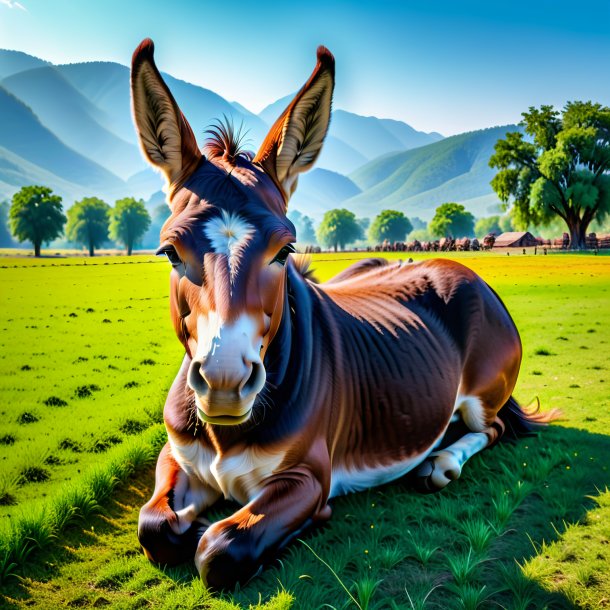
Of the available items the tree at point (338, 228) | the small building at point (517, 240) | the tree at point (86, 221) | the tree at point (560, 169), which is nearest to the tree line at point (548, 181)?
the tree at point (560, 169)

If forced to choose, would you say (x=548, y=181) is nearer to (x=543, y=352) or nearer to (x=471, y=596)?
(x=543, y=352)

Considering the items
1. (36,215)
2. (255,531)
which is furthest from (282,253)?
(36,215)

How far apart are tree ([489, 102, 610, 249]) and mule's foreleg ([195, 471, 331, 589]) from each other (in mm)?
46713

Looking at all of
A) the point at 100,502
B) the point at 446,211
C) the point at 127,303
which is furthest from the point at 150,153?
the point at 446,211

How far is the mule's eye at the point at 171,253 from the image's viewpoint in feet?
9.25

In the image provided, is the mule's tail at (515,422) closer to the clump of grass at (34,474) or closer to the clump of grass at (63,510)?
the clump of grass at (63,510)

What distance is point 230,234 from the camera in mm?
2748

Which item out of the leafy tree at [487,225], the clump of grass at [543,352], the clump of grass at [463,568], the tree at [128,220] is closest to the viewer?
the clump of grass at [463,568]

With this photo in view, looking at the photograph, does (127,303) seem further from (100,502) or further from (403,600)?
(403,600)

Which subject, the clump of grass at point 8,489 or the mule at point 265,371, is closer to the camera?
the mule at point 265,371

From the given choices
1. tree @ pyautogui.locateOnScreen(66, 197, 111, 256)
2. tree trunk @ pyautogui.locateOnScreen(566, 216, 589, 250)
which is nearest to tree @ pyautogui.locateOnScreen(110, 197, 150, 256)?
tree @ pyautogui.locateOnScreen(66, 197, 111, 256)

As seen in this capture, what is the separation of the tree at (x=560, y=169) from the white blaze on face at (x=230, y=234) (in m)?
46.8

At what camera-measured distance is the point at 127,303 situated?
16547 millimetres

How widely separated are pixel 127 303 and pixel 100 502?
1326cm
